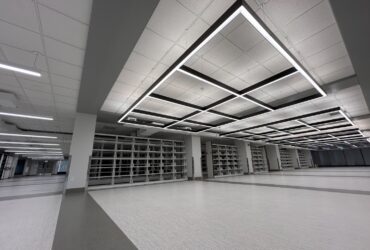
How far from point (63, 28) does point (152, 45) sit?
64.0 inches

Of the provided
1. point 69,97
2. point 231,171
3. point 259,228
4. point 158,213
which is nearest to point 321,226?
point 259,228

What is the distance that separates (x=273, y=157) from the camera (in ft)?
57.9

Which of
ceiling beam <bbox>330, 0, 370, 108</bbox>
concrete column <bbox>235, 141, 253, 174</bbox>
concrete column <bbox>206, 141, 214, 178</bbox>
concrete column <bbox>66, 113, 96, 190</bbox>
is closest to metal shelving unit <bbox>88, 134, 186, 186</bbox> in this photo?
concrete column <bbox>66, 113, 96, 190</bbox>

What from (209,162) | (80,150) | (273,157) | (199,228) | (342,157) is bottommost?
(199,228)

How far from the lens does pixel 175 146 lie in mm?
10773

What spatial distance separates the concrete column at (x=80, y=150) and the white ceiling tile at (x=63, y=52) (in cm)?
360

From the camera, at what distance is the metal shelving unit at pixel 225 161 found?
1275 centimetres

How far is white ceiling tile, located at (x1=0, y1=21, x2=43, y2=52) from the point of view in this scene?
288cm

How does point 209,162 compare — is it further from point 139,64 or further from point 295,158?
point 295,158

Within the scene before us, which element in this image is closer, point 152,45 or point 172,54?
point 152,45

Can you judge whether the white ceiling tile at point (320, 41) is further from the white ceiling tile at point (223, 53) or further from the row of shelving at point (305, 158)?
→ the row of shelving at point (305, 158)

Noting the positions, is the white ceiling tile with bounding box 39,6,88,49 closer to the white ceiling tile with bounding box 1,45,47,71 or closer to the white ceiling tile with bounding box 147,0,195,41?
the white ceiling tile with bounding box 1,45,47,71

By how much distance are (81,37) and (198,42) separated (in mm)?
2315

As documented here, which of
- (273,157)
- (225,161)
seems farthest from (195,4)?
(273,157)
